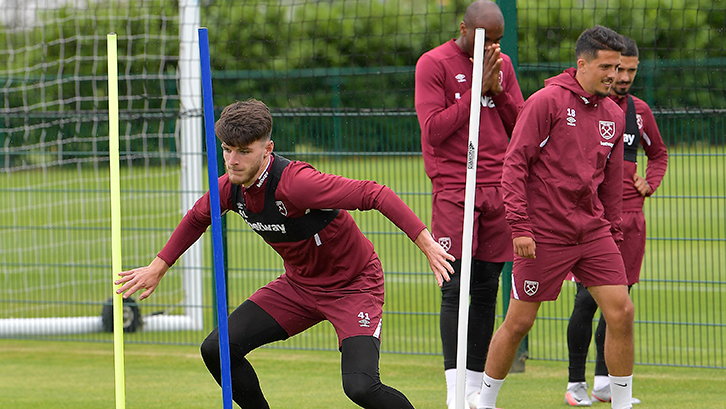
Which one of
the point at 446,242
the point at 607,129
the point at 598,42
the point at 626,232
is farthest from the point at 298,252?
the point at 626,232

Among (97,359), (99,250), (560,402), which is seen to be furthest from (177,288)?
(560,402)

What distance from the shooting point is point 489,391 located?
184 inches

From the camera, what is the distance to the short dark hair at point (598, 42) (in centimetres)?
442

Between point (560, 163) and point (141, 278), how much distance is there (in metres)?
2.08

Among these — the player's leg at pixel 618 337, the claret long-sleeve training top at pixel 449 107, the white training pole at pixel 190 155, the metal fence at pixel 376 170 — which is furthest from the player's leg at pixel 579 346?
the white training pole at pixel 190 155

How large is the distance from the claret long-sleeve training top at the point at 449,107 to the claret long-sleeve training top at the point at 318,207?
817 mm

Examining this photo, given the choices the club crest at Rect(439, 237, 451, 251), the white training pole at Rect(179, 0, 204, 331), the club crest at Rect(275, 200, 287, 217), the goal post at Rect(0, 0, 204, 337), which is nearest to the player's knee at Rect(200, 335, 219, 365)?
the club crest at Rect(275, 200, 287, 217)

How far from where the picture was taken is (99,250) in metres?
9.48

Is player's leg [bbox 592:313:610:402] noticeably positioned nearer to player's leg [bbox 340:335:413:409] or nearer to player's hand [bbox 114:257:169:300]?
player's leg [bbox 340:335:413:409]

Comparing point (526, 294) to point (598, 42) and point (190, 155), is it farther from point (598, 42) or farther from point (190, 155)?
point (190, 155)

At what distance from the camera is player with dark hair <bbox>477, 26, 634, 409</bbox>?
4418 millimetres

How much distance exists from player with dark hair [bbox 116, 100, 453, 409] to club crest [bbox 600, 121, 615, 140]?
1.15 m

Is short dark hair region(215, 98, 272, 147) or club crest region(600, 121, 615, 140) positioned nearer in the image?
short dark hair region(215, 98, 272, 147)

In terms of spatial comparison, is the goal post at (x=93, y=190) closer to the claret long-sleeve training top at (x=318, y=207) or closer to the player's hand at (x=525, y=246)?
the claret long-sleeve training top at (x=318, y=207)
